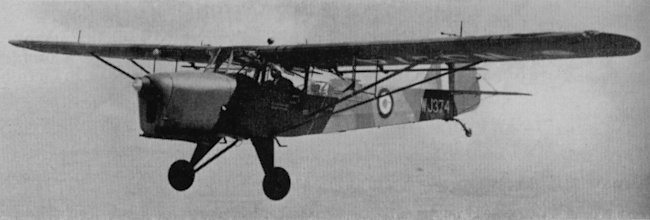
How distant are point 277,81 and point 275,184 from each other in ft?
4.96

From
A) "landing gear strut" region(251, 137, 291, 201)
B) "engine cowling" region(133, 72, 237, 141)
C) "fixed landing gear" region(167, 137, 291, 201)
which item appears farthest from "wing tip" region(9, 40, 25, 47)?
"landing gear strut" region(251, 137, 291, 201)

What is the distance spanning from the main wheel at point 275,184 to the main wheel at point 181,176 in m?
1.18

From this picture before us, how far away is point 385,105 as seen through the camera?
1199 cm

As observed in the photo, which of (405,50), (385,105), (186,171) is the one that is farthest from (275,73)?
(385,105)

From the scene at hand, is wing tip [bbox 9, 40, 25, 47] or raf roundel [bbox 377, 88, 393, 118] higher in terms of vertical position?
wing tip [bbox 9, 40, 25, 47]

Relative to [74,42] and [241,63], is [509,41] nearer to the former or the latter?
[241,63]

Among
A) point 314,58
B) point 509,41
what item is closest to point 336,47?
point 314,58

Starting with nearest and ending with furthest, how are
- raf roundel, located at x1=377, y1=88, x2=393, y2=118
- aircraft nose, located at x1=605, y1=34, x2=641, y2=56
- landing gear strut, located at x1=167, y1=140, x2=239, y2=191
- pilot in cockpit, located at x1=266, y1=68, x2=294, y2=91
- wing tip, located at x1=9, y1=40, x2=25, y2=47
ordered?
1. aircraft nose, located at x1=605, y1=34, x2=641, y2=56
2. pilot in cockpit, located at x1=266, y1=68, x2=294, y2=91
3. landing gear strut, located at x1=167, y1=140, x2=239, y2=191
4. wing tip, located at x1=9, y1=40, x2=25, y2=47
5. raf roundel, located at x1=377, y1=88, x2=393, y2=118

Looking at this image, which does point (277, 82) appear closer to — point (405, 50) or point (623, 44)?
point (405, 50)

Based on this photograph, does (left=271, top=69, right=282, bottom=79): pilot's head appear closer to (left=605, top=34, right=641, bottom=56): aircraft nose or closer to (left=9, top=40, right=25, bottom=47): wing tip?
(left=605, top=34, right=641, bottom=56): aircraft nose

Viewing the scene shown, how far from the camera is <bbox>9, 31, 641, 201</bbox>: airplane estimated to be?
812 cm

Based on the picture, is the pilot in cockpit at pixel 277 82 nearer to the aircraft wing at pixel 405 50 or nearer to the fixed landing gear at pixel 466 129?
the aircraft wing at pixel 405 50

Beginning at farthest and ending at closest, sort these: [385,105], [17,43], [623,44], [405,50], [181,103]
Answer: [385,105] → [17,43] → [405,50] → [181,103] → [623,44]

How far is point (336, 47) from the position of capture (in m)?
9.20
